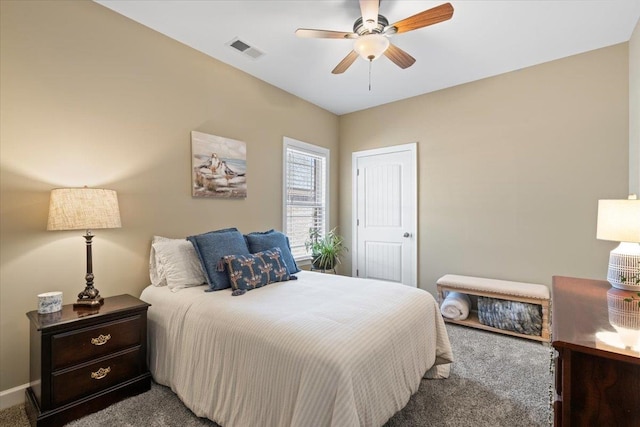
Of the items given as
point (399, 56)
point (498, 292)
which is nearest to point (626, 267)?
point (498, 292)

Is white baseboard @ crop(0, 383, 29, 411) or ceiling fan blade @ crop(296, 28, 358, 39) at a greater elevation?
ceiling fan blade @ crop(296, 28, 358, 39)

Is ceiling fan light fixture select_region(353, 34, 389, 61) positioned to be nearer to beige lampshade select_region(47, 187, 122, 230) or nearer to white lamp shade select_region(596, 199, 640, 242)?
white lamp shade select_region(596, 199, 640, 242)

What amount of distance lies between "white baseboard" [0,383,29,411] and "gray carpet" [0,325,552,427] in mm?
41

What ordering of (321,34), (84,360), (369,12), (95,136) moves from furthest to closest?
(95,136) → (321,34) → (369,12) → (84,360)

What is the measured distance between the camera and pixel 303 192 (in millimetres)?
4230

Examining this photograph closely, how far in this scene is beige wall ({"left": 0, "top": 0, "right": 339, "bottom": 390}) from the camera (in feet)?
6.32

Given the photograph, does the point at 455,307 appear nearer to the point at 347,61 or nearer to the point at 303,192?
the point at 303,192

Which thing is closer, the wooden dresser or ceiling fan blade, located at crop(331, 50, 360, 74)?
the wooden dresser

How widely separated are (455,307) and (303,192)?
236 cm

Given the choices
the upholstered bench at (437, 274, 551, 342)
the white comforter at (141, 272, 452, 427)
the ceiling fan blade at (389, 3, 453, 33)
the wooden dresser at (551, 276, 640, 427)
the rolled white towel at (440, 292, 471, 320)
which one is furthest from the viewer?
the rolled white towel at (440, 292, 471, 320)

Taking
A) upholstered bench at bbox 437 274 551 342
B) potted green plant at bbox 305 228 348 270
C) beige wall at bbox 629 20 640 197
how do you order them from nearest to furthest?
beige wall at bbox 629 20 640 197
upholstered bench at bbox 437 274 551 342
potted green plant at bbox 305 228 348 270

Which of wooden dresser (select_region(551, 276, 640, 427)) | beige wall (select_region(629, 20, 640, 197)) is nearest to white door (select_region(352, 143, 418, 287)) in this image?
beige wall (select_region(629, 20, 640, 197))

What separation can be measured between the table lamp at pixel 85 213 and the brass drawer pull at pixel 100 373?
0.41 m

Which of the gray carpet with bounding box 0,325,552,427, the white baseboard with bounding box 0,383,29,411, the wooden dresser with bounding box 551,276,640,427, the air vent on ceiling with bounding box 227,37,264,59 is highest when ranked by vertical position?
the air vent on ceiling with bounding box 227,37,264,59
